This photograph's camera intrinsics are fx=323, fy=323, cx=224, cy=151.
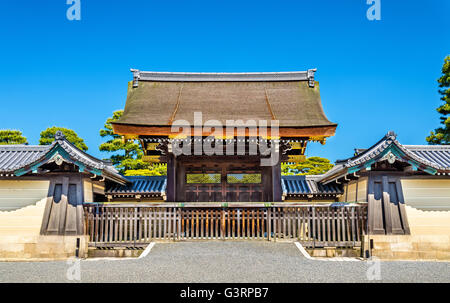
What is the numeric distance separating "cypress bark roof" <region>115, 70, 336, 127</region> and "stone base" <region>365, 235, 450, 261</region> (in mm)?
4294

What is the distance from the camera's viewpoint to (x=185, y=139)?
11648 mm

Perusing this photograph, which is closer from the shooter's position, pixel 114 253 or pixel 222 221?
pixel 114 253

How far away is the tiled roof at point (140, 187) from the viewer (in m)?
13.4

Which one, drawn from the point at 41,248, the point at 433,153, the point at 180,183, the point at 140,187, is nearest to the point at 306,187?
the point at 433,153

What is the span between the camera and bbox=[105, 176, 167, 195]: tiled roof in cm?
1344

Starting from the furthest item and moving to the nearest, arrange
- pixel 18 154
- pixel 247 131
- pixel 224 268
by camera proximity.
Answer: pixel 18 154 < pixel 247 131 < pixel 224 268

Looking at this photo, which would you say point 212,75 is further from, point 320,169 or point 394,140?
point 320,169

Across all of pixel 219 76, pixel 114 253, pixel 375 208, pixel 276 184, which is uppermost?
pixel 219 76

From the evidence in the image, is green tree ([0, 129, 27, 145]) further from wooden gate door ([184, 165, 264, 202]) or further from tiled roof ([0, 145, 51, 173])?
wooden gate door ([184, 165, 264, 202])

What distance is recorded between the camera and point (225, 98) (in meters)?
14.4

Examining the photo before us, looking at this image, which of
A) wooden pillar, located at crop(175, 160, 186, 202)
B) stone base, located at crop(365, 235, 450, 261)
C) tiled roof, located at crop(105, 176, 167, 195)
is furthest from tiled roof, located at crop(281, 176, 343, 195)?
tiled roof, located at crop(105, 176, 167, 195)

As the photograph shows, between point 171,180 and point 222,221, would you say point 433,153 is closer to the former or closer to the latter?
point 222,221

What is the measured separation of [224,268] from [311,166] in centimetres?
2596
